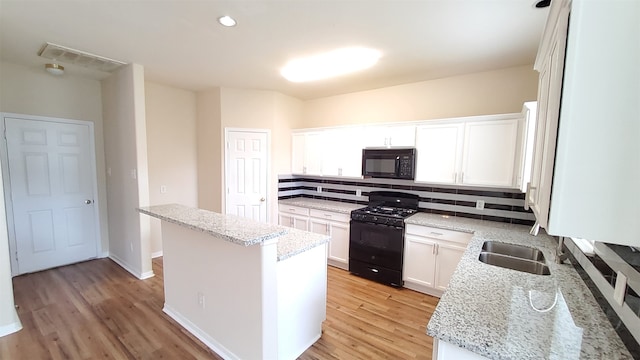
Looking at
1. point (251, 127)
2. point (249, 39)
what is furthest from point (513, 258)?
point (251, 127)

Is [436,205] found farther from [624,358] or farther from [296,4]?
[296,4]

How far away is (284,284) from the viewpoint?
6.23 feet

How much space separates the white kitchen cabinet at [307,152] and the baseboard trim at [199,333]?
259cm

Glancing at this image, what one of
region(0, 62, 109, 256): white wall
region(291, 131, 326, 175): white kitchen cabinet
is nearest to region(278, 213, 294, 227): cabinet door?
region(291, 131, 326, 175): white kitchen cabinet

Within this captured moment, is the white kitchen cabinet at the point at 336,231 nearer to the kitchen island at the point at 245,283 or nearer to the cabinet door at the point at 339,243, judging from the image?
the cabinet door at the point at 339,243

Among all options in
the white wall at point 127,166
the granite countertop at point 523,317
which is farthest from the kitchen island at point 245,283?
the white wall at point 127,166

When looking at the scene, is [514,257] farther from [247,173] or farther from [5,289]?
Result: [5,289]

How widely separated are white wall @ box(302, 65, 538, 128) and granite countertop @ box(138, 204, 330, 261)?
8.00 feet

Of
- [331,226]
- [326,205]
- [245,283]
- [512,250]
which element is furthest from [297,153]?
[512,250]

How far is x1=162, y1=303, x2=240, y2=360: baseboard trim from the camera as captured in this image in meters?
2.08

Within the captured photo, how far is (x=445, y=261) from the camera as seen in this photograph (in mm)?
2932

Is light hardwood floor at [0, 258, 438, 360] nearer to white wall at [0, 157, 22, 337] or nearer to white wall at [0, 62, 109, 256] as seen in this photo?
white wall at [0, 157, 22, 337]

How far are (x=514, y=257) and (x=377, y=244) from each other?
4.84 feet

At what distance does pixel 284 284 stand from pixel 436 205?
249cm
